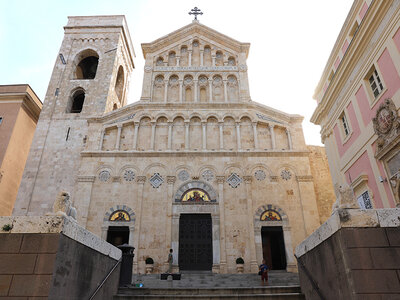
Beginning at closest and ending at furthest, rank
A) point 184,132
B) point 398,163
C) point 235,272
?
point 398,163 < point 235,272 < point 184,132

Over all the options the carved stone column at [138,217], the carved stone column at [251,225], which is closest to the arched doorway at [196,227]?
the carved stone column at [251,225]

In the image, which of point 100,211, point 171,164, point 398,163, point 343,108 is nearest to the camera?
point 398,163

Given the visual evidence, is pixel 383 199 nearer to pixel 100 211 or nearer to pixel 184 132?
pixel 184 132

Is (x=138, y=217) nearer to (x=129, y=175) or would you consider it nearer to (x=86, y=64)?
(x=129, y=175)

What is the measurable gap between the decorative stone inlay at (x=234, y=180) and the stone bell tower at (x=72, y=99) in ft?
34.8

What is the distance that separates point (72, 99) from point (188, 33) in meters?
11.7

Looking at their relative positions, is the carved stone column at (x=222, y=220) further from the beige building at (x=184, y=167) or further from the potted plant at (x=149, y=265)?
the potted plant at (x=149, y=265)

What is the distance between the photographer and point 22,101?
911 inches

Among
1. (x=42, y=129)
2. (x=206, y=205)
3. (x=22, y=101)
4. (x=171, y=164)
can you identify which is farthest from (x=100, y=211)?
(x=22, y=101)

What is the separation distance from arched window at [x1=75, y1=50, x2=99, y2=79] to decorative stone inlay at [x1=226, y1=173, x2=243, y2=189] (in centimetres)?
1745

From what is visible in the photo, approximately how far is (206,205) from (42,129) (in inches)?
555

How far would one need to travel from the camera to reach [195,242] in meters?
18.1

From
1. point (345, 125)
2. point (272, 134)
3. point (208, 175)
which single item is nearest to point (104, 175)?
point (208, 175)

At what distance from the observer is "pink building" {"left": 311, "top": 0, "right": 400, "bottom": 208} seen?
440 inches
